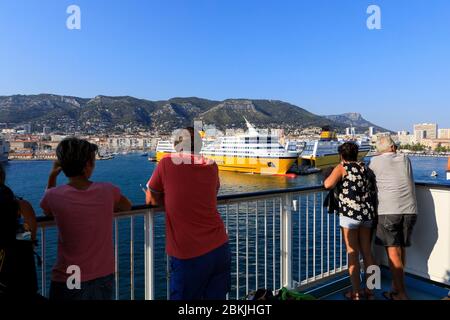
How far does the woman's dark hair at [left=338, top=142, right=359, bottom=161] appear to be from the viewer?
2.70 metres

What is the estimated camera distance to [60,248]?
1.63 m

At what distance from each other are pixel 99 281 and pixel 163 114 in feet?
394

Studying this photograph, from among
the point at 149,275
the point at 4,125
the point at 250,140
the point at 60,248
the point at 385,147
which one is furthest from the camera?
the point at 4,125

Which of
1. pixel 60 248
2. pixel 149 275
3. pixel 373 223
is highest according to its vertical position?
pixel 60 248

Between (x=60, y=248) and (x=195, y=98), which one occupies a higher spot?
(x=195, y=98)

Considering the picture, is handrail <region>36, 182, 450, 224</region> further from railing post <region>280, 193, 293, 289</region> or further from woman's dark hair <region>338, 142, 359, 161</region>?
woman's dark hair <region>338, 142, 359, 161</region>

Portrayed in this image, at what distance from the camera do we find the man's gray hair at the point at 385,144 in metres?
2.80

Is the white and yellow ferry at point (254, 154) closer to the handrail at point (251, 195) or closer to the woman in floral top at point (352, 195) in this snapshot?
the handrail at point (251, 195)

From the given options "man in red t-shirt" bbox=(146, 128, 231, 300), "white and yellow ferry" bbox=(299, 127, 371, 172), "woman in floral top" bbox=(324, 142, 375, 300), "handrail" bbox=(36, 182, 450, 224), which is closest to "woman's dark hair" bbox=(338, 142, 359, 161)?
"woman in floral top" bbox=(324, 142, 375, 300)

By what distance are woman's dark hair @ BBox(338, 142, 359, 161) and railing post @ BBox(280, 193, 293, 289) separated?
570mm

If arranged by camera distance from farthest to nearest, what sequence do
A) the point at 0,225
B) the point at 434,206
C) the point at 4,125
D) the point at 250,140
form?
the point at 4,125 → the point at 250,140 → the point at 434,206 → the point at 0,225
